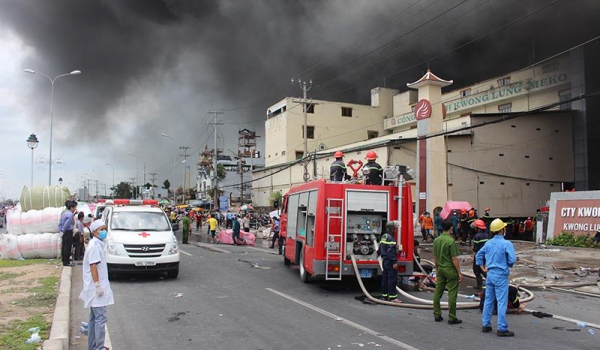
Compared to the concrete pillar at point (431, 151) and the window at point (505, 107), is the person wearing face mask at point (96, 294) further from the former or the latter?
the window at point (505, 107)

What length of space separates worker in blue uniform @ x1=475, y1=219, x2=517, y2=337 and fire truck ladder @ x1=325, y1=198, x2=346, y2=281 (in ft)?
12.2

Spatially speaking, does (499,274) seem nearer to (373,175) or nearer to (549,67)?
(373,175)

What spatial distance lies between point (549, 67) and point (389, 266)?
31676 millimetres

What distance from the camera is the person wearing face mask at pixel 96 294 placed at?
5.59 metres

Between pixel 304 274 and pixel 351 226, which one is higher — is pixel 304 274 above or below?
below

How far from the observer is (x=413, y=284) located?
1143 cm

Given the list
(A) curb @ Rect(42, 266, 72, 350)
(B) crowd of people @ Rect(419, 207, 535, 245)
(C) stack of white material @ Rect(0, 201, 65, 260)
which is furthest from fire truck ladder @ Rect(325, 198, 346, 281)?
(B) crowd of people @ Rect(419, 207, 535, 245)

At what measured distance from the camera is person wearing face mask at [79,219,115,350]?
5.59 metres

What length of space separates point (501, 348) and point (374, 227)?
481 centimetres

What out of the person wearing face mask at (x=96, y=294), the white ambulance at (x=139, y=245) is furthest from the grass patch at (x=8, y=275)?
the person wearing face mask at (x=96, y=294)

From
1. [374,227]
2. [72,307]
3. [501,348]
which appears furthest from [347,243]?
[72,307]

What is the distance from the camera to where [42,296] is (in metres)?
8.87

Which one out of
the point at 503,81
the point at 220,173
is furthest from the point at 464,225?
the point at 220,173

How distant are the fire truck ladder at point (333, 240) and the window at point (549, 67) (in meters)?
30.8
